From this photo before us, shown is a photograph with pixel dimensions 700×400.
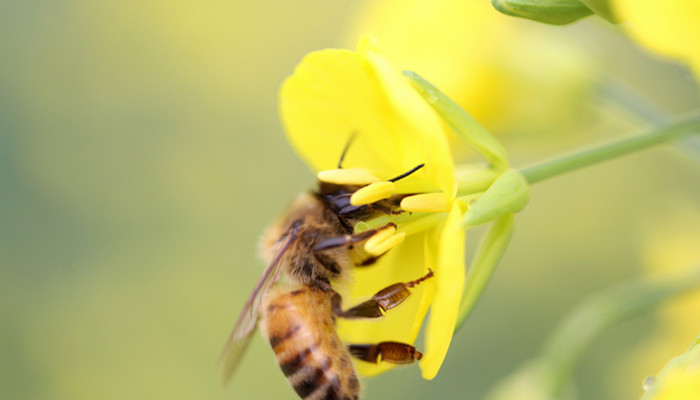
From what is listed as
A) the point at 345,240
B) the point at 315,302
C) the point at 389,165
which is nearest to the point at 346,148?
the point at 389,165

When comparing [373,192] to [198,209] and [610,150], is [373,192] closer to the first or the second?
[610,150]

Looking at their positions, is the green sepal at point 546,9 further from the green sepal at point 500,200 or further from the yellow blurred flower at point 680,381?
the yellow blurred flower at point 680,381

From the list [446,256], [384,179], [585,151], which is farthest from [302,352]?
[585,151]

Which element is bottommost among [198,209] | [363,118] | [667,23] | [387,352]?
[198,209]

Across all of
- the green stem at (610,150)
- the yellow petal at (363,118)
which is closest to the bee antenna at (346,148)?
the yellow petal at (363,118)

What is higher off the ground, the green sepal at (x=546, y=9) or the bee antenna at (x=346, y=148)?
the green sepal at (x=546, y=9)

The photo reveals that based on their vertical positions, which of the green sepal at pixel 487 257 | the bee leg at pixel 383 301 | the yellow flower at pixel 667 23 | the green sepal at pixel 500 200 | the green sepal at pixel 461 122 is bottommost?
the bee leg at pixel 383 301
